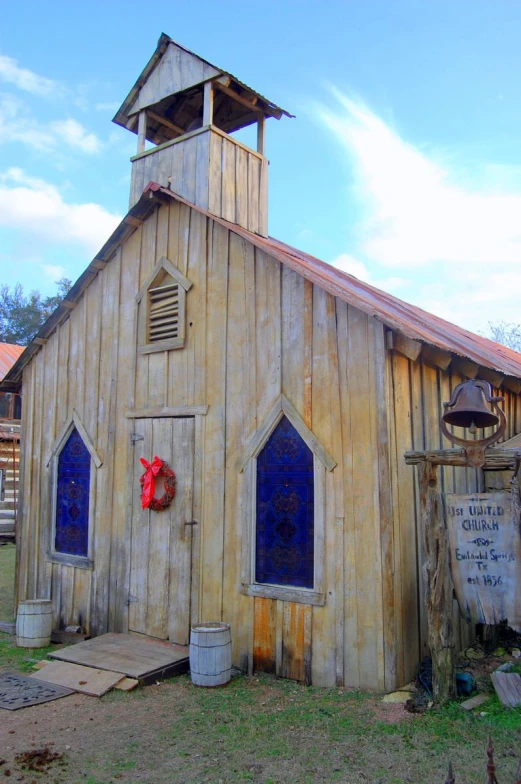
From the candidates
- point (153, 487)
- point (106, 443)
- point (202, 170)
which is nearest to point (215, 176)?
point (202, 170)

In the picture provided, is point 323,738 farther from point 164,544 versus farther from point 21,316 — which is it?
point 21,316

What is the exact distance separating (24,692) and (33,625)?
70.8 inches

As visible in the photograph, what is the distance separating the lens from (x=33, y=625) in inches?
327

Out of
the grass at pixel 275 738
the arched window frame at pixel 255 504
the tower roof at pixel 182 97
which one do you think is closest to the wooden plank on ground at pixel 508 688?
the grass at pixel 275 738

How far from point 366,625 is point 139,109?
7.91 meters

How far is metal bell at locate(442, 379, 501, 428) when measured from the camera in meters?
5.60

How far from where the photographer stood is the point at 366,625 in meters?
6.23

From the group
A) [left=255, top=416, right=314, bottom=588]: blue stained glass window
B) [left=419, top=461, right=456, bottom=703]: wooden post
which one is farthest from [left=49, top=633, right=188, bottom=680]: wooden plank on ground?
[left=419, top=461, right=456, bottom=703]: wooden post

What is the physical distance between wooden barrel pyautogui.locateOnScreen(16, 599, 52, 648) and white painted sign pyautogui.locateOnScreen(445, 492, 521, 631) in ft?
17.7

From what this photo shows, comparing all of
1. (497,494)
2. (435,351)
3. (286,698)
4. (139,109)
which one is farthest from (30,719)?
(139,109)

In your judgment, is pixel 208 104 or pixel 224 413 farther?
pixel 208 104

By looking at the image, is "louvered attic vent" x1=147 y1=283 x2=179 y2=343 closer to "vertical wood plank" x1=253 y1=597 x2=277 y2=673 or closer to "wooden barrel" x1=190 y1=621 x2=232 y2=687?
"vertical wood plank" x1=253 y1=597 x2=277 y2=673

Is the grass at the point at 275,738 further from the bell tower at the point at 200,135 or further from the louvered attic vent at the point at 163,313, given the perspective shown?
the bell tower at the point at 200,135

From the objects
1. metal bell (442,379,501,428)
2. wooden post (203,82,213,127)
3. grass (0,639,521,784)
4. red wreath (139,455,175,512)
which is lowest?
grass (0,639,521,784)
